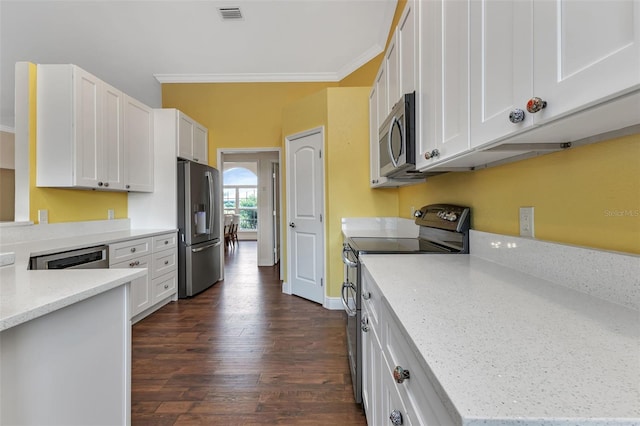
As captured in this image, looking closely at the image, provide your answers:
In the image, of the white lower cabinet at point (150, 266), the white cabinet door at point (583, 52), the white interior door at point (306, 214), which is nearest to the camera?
the white cabinet door at point (583, 52)

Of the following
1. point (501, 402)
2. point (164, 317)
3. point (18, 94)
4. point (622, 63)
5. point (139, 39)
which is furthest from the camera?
point (139, 39)

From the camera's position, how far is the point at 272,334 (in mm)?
2609

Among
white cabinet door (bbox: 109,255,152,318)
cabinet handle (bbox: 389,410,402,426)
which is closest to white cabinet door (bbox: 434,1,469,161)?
cabinet handle (bbox: 389,410,402,426)

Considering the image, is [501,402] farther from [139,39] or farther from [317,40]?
[139,39]

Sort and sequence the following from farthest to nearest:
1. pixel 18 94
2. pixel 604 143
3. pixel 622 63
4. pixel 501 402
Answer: pixel 18 94
pixel 604 143
pixel 622 63
pixel 501 402

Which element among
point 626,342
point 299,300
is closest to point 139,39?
point 299,300

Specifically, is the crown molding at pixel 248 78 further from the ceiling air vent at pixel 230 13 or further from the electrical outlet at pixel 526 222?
the electrical outlet at pixel 526 222

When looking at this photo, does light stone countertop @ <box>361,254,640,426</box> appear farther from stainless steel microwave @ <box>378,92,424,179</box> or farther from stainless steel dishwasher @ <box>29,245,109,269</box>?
stainless steel dishwasher @ <box>29,245,109,269</box>

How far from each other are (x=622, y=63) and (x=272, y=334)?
8.73 ft

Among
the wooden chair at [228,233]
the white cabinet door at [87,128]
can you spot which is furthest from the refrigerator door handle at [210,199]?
the wooden chair at [228,233]

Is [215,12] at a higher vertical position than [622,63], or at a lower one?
higher

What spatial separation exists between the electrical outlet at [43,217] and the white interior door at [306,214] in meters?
2.35

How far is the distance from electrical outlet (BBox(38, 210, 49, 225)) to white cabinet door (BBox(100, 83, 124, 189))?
53 centimetres

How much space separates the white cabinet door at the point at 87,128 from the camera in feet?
8.54
